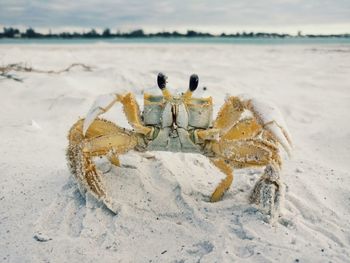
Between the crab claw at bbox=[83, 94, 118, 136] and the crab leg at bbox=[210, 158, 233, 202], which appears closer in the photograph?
the crab claw at bbox=[83, 94, 118, 136]

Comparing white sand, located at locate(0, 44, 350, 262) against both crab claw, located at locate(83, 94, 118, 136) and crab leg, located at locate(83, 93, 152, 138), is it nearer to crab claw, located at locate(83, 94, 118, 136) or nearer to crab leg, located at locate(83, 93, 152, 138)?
crab leg, located at locate(83, 93, 152, 138)

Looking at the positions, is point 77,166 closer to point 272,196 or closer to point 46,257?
point 46,257

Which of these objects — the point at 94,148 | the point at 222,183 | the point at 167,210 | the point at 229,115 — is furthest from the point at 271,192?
the point at 94,148

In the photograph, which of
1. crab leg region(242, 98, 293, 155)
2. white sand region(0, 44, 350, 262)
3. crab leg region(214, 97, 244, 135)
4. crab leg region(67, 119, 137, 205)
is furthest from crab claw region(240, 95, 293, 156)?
crab leg region(67, 119, 137, 205)

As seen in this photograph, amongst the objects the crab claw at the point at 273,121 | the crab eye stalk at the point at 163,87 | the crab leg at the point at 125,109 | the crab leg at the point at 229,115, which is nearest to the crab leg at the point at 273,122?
the crab claw at the point at 273,121

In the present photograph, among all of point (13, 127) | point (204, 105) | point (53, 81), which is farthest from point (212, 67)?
point (204, 105)

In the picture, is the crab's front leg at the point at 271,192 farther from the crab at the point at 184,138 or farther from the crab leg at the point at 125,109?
the crab leg at the point at 125,109
